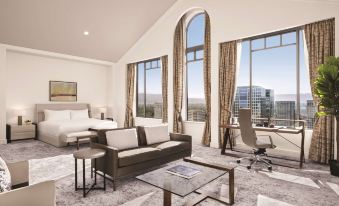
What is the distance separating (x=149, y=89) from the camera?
8.07 meters

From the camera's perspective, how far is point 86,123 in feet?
20.2

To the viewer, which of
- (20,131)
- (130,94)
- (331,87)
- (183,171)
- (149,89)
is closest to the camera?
(183,171)

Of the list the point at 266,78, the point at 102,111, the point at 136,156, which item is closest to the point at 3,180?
the point at 136,156

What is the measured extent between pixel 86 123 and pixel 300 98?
5545 mm

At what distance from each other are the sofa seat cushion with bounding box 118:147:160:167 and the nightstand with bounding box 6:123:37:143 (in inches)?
189

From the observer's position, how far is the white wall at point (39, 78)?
264 inches

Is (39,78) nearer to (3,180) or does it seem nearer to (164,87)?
(164,87)

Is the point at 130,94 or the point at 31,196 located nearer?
the point at 31,196

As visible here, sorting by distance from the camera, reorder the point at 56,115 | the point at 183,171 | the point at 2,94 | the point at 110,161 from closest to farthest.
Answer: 1. the point at 183,171
2. the point at 110,161
3. the point at 2,94
4. the point at 56,115

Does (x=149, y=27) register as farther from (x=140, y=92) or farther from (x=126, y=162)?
(x=126, y=162)

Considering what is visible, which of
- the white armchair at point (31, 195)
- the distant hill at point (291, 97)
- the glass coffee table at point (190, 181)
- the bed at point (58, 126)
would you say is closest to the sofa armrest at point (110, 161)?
the glass coffee table at point (190, 181)

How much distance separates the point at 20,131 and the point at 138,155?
5.07 m

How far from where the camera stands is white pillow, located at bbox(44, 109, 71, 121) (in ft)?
22.6

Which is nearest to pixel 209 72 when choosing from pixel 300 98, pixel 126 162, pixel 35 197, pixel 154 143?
pixel 300 98
